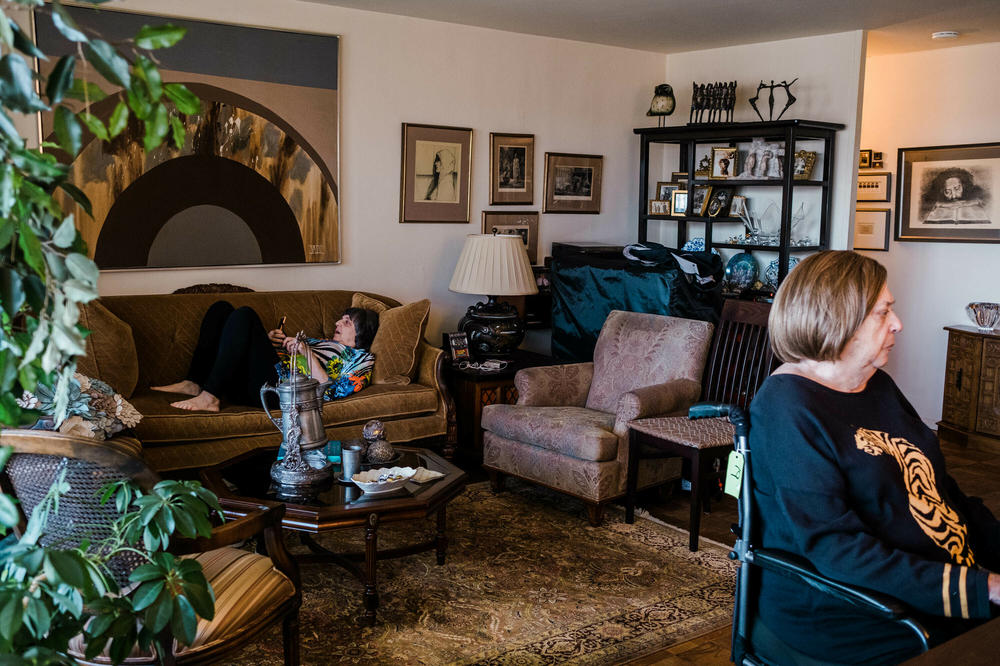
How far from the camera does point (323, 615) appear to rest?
Result: 10.4 feet

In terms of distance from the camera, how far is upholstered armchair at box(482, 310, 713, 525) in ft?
13.5

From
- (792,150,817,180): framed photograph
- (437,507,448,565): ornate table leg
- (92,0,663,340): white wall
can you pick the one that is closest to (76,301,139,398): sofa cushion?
(92,0,663,340): white wall

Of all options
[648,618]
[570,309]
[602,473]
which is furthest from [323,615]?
[570,309]

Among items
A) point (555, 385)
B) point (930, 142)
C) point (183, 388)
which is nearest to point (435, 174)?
point (555, 385)

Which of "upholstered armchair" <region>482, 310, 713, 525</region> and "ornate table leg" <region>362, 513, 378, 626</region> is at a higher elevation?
"upholstered armchair" <region>482, 310, 713, 525</region>

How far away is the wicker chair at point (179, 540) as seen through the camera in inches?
76.0

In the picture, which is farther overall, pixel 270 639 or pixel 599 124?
pixel 599 124

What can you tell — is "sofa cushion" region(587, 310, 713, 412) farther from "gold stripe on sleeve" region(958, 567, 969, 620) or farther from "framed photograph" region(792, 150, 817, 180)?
"gold stripe on sleeve" region(958, 567, 969, 620)

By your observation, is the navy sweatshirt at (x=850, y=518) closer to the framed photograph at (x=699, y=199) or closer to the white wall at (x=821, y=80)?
the white wall at (x=821, y=80)

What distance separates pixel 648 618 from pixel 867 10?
3.73 meters

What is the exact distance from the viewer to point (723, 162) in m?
6.05

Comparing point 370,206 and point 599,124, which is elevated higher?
point 599,124

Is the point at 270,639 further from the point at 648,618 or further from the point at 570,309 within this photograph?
the point at 570,309

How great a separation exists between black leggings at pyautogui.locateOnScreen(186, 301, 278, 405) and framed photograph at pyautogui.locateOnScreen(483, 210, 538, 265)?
76.0 inches
